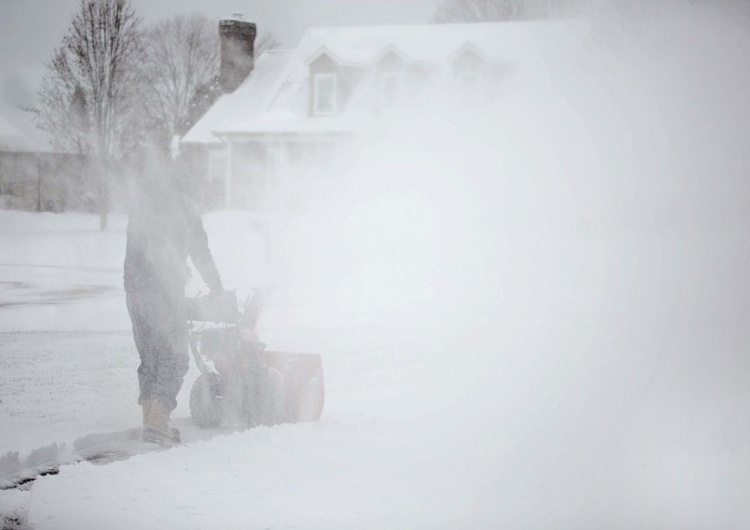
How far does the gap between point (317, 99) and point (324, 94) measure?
0.68ft

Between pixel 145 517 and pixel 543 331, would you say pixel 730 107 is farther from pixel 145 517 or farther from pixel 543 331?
pixel 145 517

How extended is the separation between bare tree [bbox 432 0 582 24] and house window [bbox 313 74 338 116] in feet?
35.5

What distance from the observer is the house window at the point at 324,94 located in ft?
65.2

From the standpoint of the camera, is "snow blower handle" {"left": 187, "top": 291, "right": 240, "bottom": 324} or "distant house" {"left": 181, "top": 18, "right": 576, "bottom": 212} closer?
"snow blower handle" {"left": 187, "top": 291, "right": 240, "bottom": 324}

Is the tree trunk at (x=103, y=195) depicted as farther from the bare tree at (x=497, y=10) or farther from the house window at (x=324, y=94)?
the house window at (x=324, y=94)

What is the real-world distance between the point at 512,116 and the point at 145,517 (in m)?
7.67

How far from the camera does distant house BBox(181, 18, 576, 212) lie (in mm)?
14977

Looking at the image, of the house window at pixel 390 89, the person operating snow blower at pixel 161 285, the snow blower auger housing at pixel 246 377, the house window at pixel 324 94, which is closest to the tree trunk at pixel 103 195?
the person operating snow blower at pixel 161 285

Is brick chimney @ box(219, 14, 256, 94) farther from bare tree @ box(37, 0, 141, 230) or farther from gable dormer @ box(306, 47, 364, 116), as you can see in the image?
gable dormer @ box(306, 47, 364, 116)

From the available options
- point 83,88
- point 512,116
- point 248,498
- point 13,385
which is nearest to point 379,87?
point 512,116

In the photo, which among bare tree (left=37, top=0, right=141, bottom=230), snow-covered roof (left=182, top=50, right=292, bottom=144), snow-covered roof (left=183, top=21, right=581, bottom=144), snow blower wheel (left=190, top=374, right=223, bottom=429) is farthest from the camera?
snow-covered roof (left=182, top=50, right=292, bottom=144)

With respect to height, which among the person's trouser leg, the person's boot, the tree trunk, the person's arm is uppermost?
the tree trunk

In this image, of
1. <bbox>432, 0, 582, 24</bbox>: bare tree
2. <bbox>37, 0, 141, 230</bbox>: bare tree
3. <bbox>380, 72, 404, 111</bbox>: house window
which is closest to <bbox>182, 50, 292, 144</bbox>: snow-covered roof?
<bbox>380, 72, 404, 111</bbox>: house window

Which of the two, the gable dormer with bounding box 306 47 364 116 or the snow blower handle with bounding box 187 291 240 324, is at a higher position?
the gable dormer with bounding box 306 47 364 116
